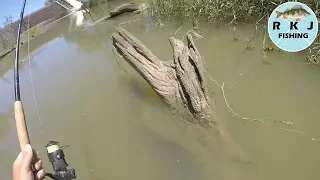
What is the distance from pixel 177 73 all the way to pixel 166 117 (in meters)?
0.55

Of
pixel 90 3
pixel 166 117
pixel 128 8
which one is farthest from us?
pixel 90 3

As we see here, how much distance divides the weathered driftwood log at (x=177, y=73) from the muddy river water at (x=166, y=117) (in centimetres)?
22

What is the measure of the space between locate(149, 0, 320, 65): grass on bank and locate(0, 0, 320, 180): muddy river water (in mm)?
213

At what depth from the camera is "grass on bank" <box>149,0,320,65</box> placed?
196 inches

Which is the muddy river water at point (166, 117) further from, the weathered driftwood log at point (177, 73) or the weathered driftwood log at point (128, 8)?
the weathered driftwood log at point (128, 8)

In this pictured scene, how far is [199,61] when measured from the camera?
3896mm

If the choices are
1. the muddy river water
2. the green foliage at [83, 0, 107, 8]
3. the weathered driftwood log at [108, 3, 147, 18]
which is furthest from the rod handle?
the green foliage at [83, 0, 107, 8]

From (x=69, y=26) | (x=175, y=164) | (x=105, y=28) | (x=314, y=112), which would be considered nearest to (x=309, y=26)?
(x=314, y=112)

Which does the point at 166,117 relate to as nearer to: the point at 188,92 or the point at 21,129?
the point at 188,92

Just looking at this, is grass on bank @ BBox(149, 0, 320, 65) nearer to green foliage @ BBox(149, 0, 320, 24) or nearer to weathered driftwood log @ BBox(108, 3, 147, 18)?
green foliage @ BBox(149, 0, 320, 24)

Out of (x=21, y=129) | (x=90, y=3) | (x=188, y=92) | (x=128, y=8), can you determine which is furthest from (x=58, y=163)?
(x=90, y=3)

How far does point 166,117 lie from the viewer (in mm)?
3945

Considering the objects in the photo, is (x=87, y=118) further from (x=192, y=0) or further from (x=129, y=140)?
(x=192, y=0)

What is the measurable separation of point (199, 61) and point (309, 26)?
1714mm
